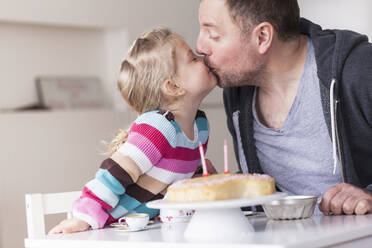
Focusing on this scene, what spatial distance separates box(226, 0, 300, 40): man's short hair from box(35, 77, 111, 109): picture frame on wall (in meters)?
1.76

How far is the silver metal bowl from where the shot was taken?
1.35m

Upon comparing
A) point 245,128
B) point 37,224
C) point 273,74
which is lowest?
point 37,224

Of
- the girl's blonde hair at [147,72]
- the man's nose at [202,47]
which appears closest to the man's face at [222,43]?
the man's nose at [202,47]

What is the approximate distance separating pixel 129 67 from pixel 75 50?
6.16ft

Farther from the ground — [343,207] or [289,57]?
[289,57]

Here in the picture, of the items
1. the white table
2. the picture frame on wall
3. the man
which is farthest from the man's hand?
the picture frame on wall

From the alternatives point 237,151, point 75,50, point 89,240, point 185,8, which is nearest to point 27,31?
point 75,50

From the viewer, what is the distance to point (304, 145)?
6.00 ft

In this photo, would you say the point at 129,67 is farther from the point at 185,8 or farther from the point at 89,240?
the point at 185,8

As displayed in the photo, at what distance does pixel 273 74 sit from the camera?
1.91 metres

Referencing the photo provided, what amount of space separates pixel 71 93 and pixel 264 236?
2473 mm

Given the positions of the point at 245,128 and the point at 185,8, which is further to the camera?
the point at 185,8

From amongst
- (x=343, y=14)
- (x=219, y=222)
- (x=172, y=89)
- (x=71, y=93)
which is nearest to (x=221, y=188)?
(x=219, y=222)

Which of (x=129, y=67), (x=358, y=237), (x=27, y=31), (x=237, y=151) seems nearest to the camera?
(x=358, y=237)
